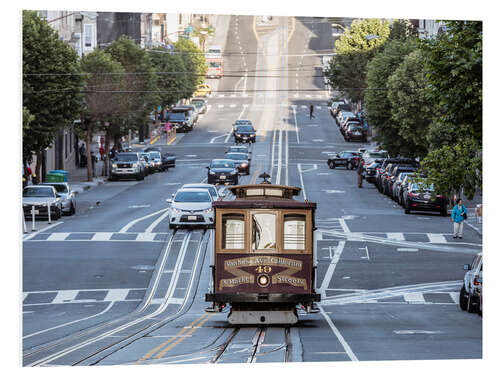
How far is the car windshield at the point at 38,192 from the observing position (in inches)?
1919

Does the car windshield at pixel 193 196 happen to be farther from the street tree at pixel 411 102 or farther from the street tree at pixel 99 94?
the street tree at pixel 99 94

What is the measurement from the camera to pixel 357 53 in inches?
3784

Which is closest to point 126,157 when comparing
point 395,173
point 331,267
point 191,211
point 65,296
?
point 395,173

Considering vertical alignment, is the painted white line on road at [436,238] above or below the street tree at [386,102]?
below

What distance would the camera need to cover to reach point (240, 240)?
24875 mm

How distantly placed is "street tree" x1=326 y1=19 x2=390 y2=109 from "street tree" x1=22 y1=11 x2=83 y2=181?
4731 centimetres

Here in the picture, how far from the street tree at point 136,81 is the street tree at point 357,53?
20.8 meters

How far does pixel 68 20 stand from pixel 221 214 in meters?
65.9

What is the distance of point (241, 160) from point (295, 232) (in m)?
48.9

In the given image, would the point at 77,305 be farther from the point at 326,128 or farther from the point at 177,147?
the point at 326,128

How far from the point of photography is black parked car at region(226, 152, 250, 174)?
7306cm

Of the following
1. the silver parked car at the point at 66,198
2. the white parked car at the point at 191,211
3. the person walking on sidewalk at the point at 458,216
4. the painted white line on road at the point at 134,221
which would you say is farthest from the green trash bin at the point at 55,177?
the person walking on sidewalk at the point at 458,216

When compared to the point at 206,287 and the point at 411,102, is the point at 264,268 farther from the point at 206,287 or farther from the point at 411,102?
the point at 411,102

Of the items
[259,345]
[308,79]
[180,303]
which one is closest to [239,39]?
[308,79]
